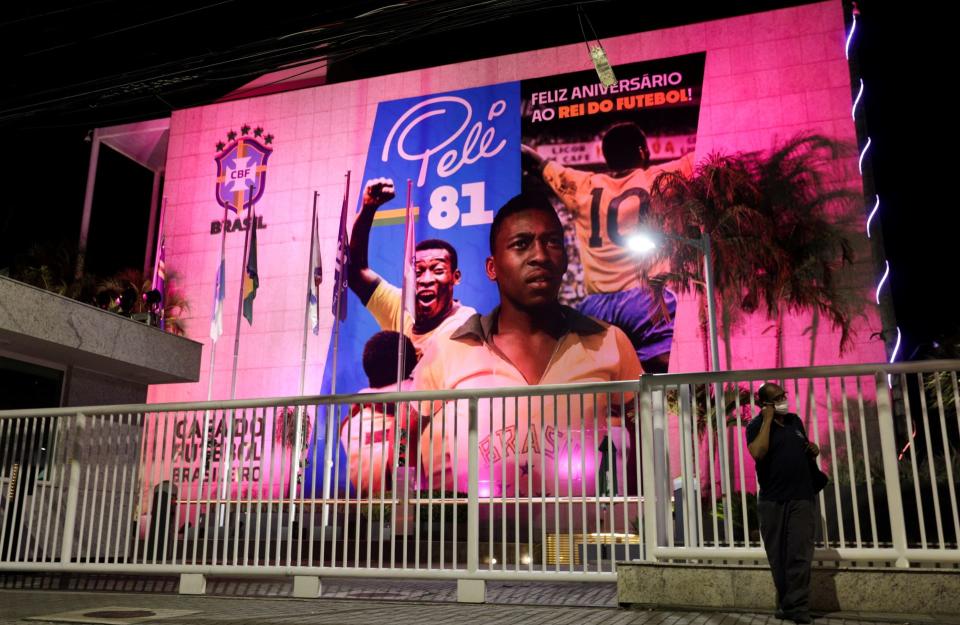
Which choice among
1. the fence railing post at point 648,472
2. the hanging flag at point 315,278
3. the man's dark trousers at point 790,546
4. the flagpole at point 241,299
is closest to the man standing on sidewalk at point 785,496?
the man's dark trousers at point 790,546

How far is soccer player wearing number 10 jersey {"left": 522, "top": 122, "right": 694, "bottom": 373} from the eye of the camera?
27.0 m

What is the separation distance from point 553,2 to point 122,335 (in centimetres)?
742

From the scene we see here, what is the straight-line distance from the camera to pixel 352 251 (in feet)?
101

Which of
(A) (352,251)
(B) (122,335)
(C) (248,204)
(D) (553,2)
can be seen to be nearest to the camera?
(D) (553,2)

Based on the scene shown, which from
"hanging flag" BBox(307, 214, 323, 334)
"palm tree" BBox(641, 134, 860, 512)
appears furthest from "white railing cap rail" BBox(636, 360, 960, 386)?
"hanging flag" BBox(307, 214, 323, 334)

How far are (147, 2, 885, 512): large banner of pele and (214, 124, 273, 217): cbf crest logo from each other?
0.30ft

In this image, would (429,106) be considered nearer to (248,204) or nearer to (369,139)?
(369,139)

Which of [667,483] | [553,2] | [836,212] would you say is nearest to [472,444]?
[667,483]

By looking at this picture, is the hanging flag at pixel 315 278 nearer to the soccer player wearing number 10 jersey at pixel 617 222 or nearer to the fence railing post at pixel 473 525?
the soccer player wearing number 10 jersey at pixel 617 222

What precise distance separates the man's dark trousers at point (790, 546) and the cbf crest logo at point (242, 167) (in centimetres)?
3005

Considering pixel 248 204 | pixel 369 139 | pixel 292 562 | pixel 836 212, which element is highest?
pixel 369 139

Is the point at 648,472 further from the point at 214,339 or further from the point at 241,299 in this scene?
the point at 241,299

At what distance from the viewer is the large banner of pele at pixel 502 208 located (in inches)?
1048

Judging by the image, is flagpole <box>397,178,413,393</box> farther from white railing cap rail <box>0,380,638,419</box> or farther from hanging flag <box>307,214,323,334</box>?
white railing cap rail <box>0,380,638,419</box>
